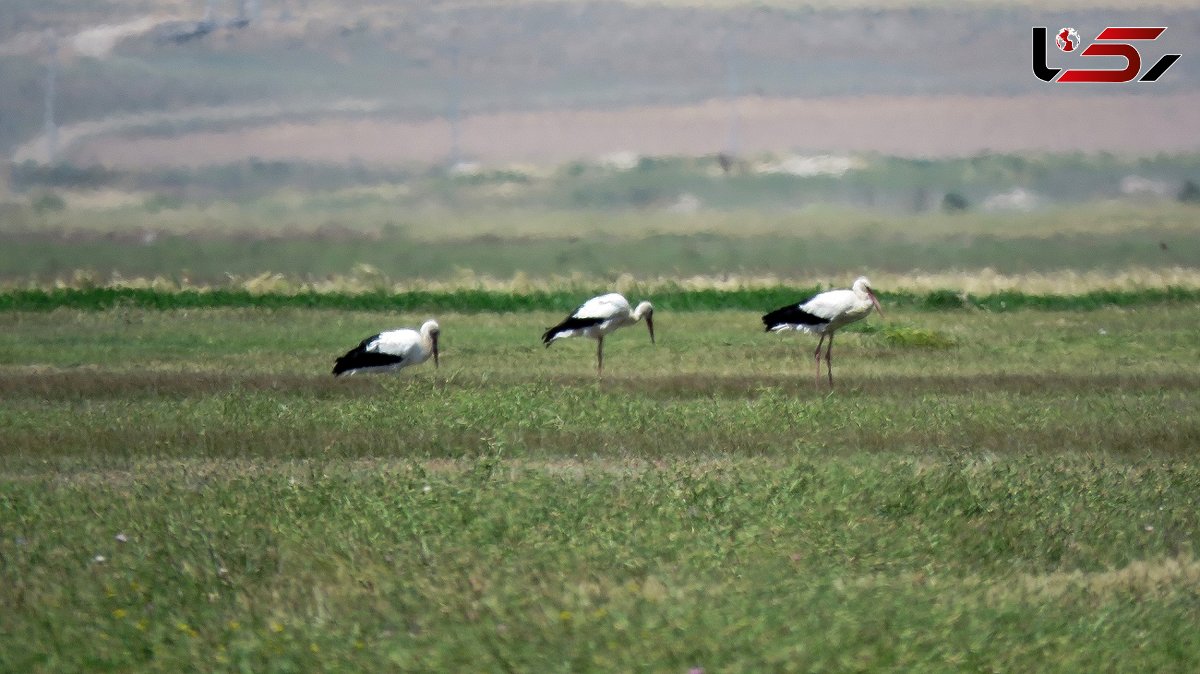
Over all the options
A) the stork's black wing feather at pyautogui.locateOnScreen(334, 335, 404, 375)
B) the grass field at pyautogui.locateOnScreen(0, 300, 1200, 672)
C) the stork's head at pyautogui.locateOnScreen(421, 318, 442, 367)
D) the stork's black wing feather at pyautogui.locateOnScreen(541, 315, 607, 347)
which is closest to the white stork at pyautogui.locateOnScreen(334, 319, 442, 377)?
the stork's black wing feather at pyautogui.locateOnScreen(334, 335, 404, 375)

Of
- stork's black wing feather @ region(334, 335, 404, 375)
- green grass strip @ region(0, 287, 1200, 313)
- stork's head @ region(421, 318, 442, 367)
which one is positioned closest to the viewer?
stork's black wing feather @ region(334, 335, 404, 375)

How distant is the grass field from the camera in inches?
281

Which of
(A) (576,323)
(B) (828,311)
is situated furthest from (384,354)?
(B) (828,311)

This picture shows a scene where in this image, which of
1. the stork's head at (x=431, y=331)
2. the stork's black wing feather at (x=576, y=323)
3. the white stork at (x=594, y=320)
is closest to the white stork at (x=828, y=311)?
the white stork at (x=594, y=320)

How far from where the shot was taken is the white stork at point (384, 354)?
20683 mm

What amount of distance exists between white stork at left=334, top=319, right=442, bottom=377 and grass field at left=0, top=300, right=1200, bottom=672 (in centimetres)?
28

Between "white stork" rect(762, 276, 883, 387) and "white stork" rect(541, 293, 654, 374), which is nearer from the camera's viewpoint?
"white stork" rect(762, 276, 883, 387)

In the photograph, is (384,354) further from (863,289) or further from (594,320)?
(863,289)

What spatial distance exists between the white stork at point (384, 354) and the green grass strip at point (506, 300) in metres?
19.8

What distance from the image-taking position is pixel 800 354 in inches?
1061

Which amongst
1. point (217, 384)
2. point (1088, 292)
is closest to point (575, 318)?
point (217, 384)

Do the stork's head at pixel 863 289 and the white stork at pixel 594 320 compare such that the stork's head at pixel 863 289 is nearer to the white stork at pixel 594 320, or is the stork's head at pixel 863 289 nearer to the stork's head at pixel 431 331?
the white stork at pixel 594 320

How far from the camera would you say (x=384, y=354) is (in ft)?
68.0

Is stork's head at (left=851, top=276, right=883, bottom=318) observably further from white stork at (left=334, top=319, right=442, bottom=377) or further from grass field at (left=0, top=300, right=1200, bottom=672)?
white stork at (left=334, top=319, right=442, bottom=377)
